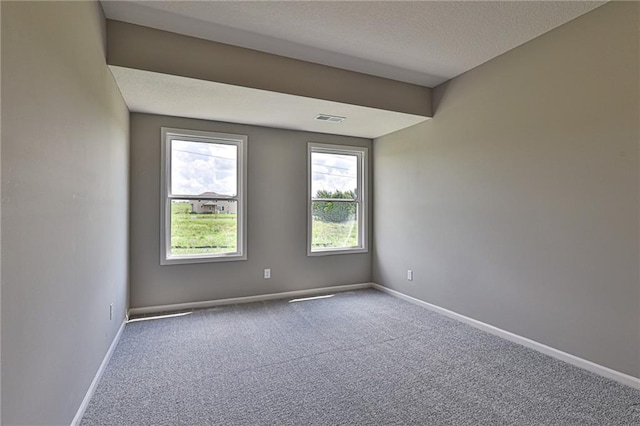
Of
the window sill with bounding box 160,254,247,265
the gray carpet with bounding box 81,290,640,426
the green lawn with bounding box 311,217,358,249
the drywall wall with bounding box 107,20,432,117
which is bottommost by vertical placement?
the gray carpet with bounding box 81,290,640,426

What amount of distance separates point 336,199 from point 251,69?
2.32 m

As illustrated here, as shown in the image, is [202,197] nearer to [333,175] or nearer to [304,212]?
[304,212]

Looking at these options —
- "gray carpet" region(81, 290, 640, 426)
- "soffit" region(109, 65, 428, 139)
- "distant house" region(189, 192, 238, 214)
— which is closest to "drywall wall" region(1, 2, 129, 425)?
"gray carpet" region(81, 290, 640, 426)

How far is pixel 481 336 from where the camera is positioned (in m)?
3.02

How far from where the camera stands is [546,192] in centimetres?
264

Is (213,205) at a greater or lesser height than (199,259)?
greater

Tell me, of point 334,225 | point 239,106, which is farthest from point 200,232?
point 334,225

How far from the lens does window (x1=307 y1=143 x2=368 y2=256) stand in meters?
4.61

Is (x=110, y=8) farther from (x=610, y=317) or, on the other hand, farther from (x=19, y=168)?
(x=610, y=317)

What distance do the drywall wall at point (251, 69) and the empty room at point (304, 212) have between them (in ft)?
0.06

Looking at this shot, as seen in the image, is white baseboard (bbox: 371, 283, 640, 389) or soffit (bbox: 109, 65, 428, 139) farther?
soffit (bbox: 109, 65, 428, 139)

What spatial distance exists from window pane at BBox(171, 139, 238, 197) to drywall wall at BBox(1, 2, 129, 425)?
56.0 inches

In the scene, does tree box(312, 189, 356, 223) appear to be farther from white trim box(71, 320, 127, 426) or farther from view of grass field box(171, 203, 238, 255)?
white trim box(71, 320, 127, 426)

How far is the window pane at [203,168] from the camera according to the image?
3861 mm
